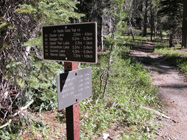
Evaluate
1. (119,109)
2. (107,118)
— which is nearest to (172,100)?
(119,109)

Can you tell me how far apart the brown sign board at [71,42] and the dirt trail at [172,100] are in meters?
3.24

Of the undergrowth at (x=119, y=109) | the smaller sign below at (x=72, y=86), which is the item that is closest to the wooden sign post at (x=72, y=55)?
the smaller sign below at (x=72, y=86)

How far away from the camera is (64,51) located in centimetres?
223

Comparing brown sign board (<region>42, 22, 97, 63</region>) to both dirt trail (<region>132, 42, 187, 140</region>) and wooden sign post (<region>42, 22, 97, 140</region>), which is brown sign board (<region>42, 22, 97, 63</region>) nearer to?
wooden sign post (<region>42, 22, 97, 140</region>)

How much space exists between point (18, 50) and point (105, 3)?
1075 cm

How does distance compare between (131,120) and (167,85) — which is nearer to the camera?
(131,120)

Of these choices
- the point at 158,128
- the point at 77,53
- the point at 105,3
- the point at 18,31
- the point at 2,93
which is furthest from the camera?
the point at 105,3

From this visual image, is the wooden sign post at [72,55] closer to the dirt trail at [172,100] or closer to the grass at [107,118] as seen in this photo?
the grass at [107,118]

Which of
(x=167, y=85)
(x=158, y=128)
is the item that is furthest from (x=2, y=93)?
(x=167, y=85)

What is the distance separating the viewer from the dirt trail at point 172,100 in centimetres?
441

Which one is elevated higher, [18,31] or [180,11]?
[180,11]

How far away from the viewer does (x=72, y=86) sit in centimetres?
221

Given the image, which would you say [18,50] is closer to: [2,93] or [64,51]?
[2,93]

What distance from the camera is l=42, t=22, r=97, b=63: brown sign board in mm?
1996
